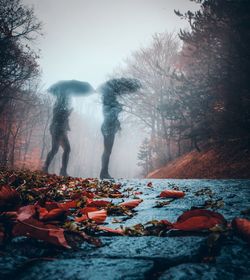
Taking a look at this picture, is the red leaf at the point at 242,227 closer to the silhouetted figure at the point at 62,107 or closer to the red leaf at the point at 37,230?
the red leaf at the point at 37,230

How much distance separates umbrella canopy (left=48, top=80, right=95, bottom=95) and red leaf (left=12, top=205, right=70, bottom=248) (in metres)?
7.72

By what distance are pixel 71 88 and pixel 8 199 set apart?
24.5 ft

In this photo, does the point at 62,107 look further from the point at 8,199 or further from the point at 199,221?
the point at 199,221

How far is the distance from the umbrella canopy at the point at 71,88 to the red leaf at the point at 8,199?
718cm

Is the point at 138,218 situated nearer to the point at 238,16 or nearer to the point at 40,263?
the point at 40,263

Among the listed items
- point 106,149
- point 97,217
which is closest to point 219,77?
point 106,149

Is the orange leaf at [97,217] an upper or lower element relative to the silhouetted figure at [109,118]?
lower

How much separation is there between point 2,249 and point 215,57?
440 inches

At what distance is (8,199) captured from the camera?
1.77 m

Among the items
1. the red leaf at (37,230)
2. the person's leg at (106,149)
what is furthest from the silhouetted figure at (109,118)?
the red leaf at (37,230)

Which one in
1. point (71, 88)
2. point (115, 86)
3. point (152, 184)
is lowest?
point (152, 184)

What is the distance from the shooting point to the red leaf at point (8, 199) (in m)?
1.72

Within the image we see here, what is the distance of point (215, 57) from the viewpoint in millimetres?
10898

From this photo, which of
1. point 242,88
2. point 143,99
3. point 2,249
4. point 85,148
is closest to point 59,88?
point 242,88
